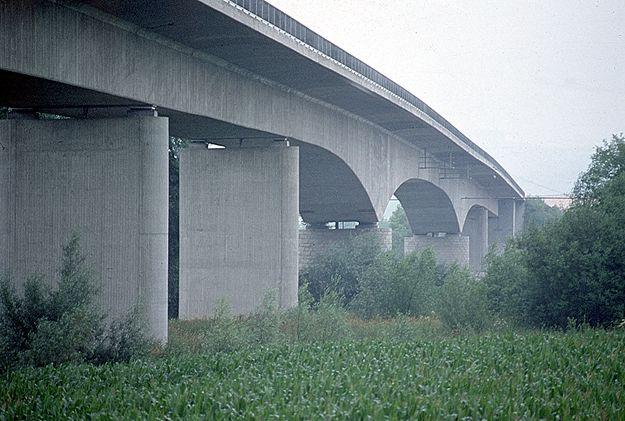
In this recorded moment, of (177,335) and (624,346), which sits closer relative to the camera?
(624,346)

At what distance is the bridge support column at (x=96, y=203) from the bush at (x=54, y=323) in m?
3.31

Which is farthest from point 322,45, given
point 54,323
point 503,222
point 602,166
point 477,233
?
point 503,222

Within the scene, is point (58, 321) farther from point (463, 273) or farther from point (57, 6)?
point (463, 273)

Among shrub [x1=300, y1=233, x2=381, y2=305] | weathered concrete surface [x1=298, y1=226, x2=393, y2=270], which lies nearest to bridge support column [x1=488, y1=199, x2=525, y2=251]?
weathered concrete surface [x1=298, y1=226, x2=393, y2=270]

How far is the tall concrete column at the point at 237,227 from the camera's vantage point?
33.6 metres

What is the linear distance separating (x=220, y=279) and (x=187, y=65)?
31.4 feet

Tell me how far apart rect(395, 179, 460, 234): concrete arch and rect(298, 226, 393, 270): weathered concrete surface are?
7.91 meters

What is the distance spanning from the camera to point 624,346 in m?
20.7

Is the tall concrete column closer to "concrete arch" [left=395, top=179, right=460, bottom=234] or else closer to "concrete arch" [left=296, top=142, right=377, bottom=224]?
"concrete arch" [left=296, top=142, right=377, bottom=224]

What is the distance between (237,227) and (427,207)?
32.4 meters

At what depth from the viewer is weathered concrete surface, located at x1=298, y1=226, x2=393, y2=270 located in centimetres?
4781

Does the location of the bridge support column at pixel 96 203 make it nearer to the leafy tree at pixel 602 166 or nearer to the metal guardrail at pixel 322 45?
the metal guardrail at pixel 322 45

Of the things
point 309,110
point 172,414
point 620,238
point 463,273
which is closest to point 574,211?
point 620,238

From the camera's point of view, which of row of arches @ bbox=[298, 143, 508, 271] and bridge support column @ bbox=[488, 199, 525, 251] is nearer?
row of arches @ bbox=[298, 143, 508, 271]
